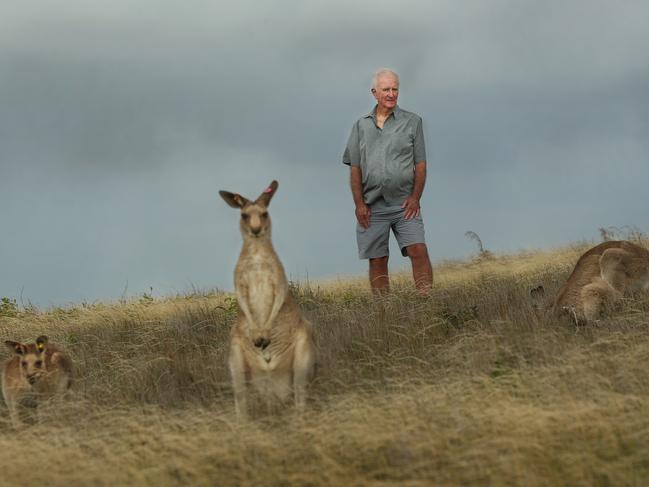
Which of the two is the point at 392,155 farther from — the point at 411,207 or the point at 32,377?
the point at 32,377

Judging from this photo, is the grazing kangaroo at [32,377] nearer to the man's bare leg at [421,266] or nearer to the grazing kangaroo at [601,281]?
the man's bare leg at [421,266]

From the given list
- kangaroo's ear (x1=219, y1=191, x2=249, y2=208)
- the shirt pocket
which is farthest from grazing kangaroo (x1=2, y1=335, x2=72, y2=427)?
the shirt pocket

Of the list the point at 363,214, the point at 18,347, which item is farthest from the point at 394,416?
the point at 363,214

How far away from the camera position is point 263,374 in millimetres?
8094

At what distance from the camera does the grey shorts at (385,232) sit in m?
13.8

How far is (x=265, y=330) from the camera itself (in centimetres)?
802

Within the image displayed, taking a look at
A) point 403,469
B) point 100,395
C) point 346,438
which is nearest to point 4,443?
point 100,395

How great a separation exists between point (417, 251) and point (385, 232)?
22.2 inches

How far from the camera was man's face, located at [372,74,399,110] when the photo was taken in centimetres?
1374

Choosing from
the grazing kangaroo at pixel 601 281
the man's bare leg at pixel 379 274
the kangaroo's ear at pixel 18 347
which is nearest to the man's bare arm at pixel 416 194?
Result: the man's bare leg at pixel 379 274

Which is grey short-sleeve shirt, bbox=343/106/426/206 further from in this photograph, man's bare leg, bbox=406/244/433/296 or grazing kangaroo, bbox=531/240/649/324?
grazing kangaroo, bbox=531/240/649/324

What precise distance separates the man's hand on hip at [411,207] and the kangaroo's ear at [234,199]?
5998 millimetres

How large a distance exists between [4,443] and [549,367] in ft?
16.2

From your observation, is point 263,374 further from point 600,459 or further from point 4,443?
point 600,459
